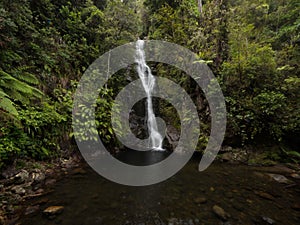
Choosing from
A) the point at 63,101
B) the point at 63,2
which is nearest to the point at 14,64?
the point at 63,101

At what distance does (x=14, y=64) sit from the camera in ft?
18.2

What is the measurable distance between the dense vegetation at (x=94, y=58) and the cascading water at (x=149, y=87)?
164cm

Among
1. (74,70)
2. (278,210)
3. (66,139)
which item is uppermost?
(74,70)

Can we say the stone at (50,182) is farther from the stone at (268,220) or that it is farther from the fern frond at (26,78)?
→ the stone at (268,220)

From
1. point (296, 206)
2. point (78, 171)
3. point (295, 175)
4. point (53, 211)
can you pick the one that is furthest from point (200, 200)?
point (78, 171)

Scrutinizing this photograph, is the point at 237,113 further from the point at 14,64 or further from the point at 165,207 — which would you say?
the point at 14,64

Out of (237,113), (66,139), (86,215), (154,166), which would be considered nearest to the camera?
(86,215)

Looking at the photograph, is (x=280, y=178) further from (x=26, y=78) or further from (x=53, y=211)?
(x=26, y=78)

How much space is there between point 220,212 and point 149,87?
9.14m

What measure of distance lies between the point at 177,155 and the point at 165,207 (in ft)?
14.4

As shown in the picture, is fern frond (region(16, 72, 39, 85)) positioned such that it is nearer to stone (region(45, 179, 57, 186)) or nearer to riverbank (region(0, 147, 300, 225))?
riverbank (region(0, 147, 300, 225))

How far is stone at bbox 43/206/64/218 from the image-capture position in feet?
11.0

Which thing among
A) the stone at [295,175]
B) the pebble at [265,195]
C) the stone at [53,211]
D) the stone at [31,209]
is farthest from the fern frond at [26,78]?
the stone at [295,175]

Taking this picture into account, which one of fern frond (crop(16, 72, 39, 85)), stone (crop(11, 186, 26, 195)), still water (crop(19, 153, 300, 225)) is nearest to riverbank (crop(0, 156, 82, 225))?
stone (crop(11, 186, 26, 195))
